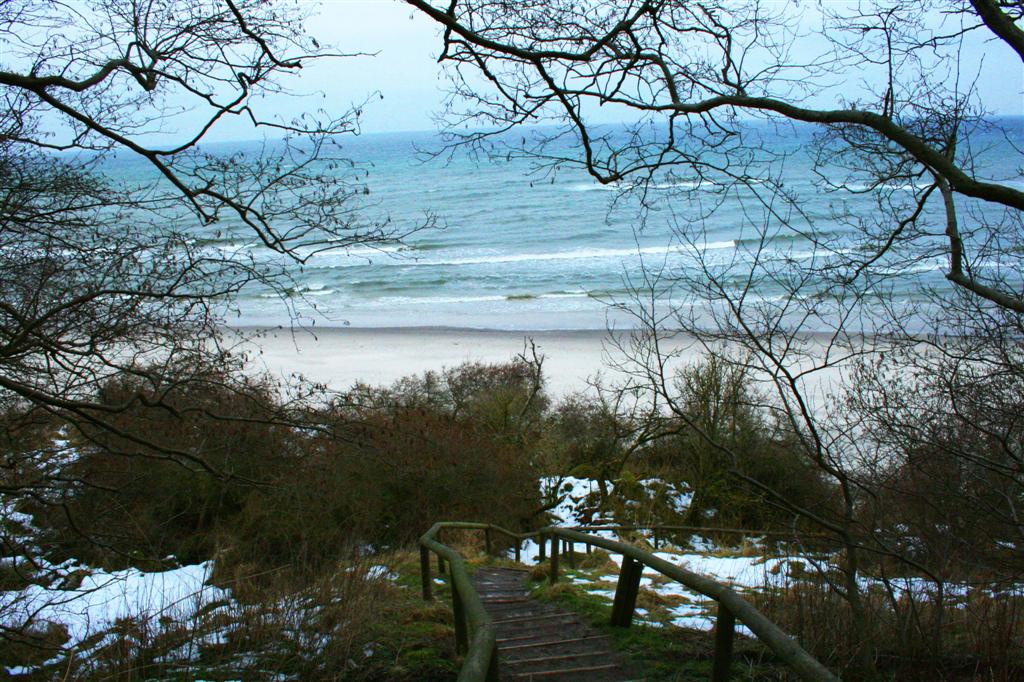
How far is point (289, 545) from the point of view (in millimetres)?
14281

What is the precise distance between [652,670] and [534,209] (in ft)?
186

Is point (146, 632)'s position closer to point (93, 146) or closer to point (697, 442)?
point (93, 146)

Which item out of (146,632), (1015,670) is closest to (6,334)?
(146,632)

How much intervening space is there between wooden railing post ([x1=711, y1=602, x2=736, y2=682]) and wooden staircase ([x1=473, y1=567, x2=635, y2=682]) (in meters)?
1.03

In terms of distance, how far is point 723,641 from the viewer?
3508mm

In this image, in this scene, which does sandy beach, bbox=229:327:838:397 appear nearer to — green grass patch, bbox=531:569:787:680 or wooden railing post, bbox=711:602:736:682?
green grass patch, bbox=531:569:787:680

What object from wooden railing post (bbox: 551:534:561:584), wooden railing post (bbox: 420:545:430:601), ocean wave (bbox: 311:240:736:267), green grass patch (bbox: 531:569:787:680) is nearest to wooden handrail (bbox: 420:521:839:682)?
green grass patch (bbox: 531:569:787:680)

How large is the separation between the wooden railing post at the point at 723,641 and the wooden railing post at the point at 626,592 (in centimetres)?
187

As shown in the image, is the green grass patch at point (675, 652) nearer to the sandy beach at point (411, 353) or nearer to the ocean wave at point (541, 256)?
the sandy beach at point (411, 353)

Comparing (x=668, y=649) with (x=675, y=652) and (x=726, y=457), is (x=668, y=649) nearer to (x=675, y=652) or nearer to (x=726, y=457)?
(x=675, y=652)

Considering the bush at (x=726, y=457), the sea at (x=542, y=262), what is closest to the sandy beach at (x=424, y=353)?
the sea at (x=542, y=262)

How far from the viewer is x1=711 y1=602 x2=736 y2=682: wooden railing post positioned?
3.48 m

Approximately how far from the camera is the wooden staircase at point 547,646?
4.64m

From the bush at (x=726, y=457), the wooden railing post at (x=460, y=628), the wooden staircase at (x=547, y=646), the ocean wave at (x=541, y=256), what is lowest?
the bush at (x=726, y=457)
